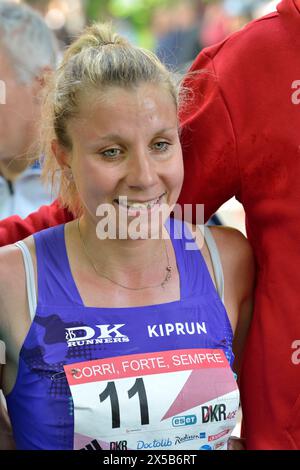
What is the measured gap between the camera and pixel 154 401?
1.45 meters

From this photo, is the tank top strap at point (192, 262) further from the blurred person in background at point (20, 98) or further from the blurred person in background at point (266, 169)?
the blurred person in background at point (20, 98)

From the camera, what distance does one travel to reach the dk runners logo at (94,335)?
4.85 ft

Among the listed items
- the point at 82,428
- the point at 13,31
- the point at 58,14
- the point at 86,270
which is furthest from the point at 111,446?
the point at 58,14

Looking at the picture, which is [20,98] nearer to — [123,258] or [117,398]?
[123,258]

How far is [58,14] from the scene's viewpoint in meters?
7.39

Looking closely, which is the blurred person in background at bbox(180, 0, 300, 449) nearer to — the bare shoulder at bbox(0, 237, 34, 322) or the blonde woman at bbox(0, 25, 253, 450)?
the blonde woman at bbox(0, 25, 253, 450)

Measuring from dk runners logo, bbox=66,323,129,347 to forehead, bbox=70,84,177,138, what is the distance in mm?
357

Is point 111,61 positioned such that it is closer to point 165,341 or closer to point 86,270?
point 86,270

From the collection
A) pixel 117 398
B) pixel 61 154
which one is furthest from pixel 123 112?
pixel 117 398

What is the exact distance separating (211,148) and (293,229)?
232 millimetres

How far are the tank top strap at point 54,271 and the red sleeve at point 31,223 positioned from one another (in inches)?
4.5

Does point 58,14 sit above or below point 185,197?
above

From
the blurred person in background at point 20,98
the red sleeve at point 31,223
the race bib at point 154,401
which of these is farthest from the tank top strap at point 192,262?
the blurred person in background at point 20,98

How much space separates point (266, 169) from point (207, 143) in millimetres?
136
